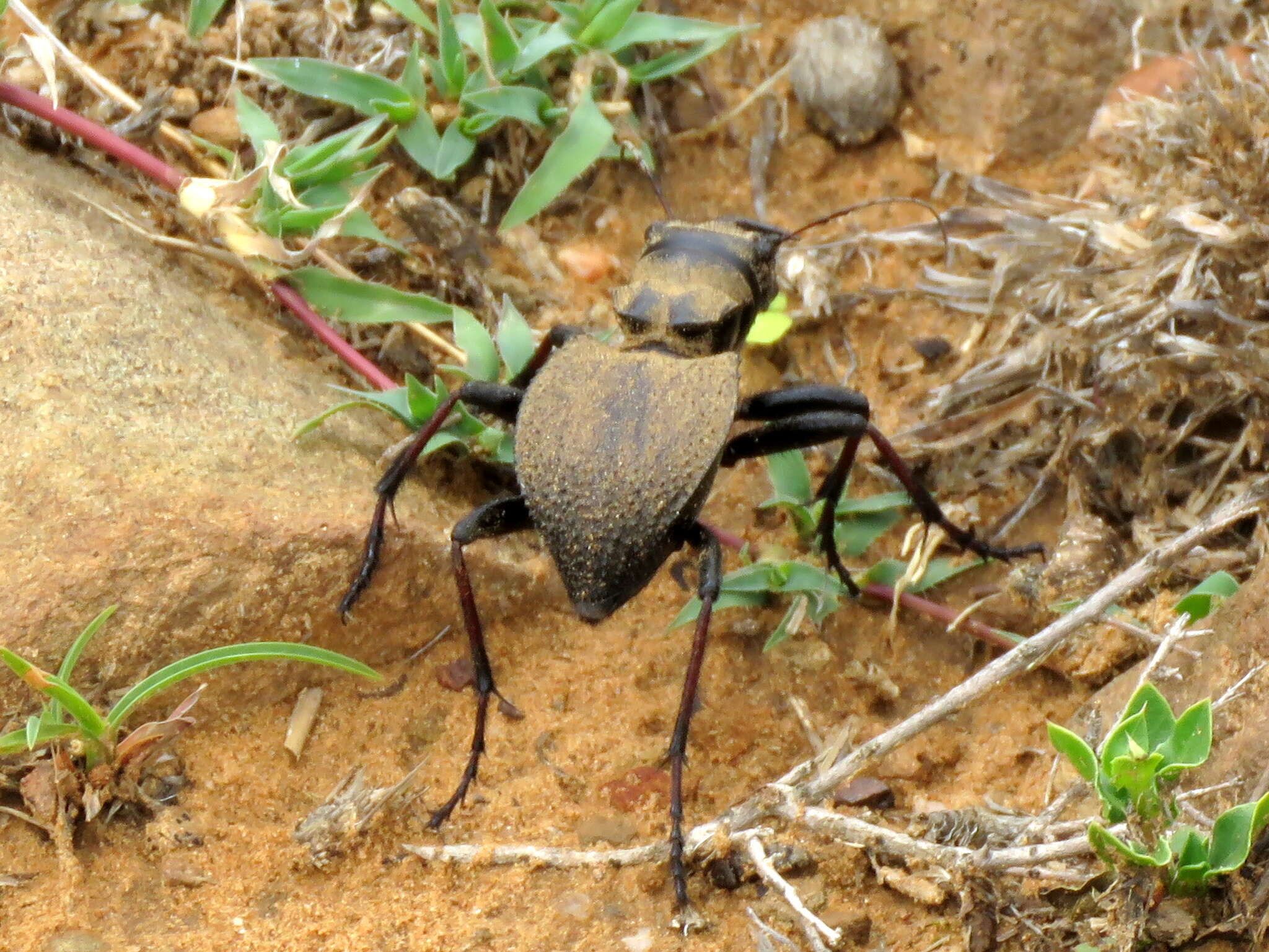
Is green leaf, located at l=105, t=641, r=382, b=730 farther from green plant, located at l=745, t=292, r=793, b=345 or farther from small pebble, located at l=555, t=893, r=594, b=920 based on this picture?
green plant, located at l=745, t=292, r=793, b=345

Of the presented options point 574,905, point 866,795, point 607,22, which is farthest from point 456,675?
point 607,22

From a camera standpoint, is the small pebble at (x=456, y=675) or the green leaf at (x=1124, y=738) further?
the small pebble at (x=456, y=675)

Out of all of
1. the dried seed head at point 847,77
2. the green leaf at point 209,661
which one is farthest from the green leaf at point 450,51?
the green leaf at point 209,661

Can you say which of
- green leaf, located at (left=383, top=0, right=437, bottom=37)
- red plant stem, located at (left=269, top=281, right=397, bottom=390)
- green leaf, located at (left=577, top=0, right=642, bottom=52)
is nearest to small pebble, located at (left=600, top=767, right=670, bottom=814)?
red plant stem, located at (left=269, top=281, right=397, bottom=390)

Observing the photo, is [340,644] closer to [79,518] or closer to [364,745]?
[364,745]

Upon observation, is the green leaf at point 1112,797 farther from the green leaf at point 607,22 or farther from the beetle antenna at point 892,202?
the green leaf at point 607,22

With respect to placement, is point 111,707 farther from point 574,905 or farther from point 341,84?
point 341,84
